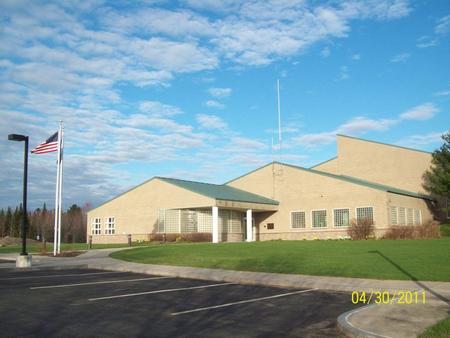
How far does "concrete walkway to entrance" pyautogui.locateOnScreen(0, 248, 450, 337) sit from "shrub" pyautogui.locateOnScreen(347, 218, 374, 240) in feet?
69.5

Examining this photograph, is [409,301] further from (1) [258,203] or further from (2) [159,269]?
(1) [258,203]

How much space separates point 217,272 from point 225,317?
7.59 m

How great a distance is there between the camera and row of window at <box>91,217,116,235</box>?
4984 cm

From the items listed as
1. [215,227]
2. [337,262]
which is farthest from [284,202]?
[337,262]

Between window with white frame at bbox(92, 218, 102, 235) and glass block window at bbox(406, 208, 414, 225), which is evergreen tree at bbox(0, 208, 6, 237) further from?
glass block window at bbox(406, 208, 414, 225)

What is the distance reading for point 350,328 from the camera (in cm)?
811

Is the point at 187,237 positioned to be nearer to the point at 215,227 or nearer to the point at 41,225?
the point at 215,227

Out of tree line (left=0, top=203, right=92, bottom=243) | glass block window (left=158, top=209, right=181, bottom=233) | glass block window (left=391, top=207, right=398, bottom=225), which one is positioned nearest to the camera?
glass block window (left=391, top=207, right=398, bottom=225)

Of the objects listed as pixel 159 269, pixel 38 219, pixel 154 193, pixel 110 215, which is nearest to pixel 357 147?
pixel 154 193

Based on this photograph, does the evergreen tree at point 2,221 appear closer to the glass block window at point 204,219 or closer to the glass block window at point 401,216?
the glass block window at point 204,219

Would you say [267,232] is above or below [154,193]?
below

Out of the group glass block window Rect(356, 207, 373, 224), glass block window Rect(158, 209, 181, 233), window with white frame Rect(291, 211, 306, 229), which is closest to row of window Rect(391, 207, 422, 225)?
glass block window Rect(356, 207, 373, 224)

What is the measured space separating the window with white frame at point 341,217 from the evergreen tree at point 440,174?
1017 cm

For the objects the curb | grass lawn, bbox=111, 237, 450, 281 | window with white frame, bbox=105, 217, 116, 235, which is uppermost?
window with white frame, bbox=105, 217, 116, 235
